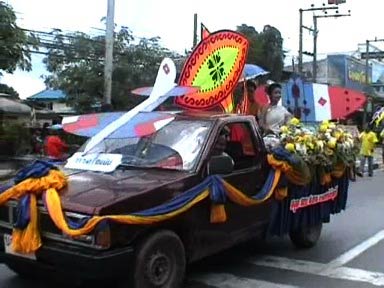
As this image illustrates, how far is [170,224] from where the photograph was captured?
515 centimetres

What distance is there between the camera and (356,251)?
7398 mm

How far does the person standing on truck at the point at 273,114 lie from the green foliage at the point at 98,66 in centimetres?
1576

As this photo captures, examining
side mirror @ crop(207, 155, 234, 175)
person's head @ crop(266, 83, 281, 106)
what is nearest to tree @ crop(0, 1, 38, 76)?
person's head @ crop(266, 83, 281, 106)

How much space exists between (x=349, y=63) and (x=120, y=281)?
164ft

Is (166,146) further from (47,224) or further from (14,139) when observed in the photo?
(14,139)

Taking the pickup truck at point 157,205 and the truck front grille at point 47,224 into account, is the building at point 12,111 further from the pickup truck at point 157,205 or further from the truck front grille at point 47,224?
the truck front grille at point 47,224

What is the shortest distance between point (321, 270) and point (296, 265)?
0.99ft

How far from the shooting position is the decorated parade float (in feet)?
15.3

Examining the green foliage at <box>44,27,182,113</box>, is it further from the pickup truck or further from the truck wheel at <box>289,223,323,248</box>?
the pickup truck

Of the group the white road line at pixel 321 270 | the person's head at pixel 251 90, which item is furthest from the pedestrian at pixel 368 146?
the white road line at pixel 321 270

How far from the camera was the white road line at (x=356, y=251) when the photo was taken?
22.3ft

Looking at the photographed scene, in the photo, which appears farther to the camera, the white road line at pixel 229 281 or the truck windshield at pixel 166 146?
the white road line at pixel 229 281

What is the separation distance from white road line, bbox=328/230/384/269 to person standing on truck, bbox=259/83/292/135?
1.76 metres

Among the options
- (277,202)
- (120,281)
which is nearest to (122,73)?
(277,202)
